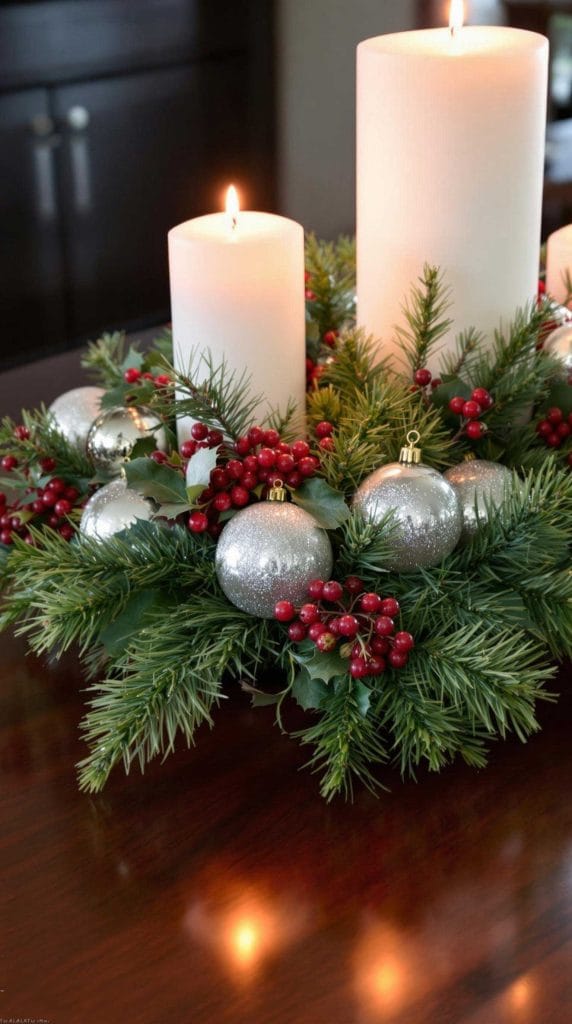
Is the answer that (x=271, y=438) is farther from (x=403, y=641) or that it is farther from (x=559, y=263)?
(x=559, y=263)

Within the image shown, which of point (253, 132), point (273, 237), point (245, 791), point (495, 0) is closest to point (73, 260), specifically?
point (253, 132)

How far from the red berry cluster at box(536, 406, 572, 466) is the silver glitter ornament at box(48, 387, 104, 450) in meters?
0.23

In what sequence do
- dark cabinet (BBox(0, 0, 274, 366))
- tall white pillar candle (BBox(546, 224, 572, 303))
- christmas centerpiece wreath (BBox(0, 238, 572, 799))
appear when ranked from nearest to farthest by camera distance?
christmas centerpiece wreath (BBox(0, 238, 572, 799))
tall white pillar candle (BBox(546, 224, 572, 303))
dark cabinet (BBox(0, 0, 274, 366))

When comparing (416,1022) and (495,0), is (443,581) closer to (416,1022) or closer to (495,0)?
(416,1022)

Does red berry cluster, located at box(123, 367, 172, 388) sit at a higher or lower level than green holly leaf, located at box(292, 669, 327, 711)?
higher

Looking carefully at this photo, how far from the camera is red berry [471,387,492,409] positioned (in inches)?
22.4

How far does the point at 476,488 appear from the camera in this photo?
54 centimetres

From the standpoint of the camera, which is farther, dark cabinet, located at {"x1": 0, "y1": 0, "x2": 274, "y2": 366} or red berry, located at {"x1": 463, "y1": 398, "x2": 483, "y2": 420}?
dark cabinet, located at {"x1": 0, "y1": 0, "x2": 274, "y2": 366}

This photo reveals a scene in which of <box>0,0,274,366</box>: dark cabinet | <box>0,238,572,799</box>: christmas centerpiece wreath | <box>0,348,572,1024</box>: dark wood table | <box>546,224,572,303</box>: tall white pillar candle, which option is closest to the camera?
<box>0,348,572,1024</box>: dark wood table

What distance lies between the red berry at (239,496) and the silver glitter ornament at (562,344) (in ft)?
0.65

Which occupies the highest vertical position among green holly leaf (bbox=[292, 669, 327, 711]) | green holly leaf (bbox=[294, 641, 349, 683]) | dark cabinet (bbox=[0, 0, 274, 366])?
green holly leaf (bbox=[294, 641, 349, 683])

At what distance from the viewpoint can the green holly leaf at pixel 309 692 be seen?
49cm

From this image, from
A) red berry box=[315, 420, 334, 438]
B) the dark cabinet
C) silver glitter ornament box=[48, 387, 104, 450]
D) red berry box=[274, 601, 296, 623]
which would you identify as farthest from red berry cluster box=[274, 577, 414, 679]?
the dark cabinet

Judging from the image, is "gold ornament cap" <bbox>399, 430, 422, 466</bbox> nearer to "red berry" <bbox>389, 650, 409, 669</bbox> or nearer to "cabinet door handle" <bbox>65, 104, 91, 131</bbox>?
"red berry" <bbox>389, 650, 409, 669</bbox>
